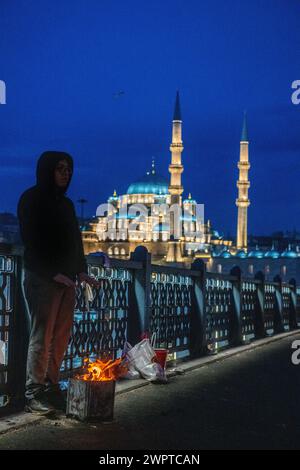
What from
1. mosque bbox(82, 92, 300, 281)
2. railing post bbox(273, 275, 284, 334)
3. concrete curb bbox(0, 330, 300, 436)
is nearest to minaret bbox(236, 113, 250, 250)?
mosque bbox(82, 92, 300, 281)

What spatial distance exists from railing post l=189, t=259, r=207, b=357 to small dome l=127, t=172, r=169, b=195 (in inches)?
3701

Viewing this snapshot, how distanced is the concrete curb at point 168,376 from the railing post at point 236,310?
0.74 ft

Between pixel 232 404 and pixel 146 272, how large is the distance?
2.09m

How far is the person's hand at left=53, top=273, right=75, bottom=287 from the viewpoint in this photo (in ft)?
16.2

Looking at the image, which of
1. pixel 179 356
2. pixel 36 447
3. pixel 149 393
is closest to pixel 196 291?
pixel 179 356

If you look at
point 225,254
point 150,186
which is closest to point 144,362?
point 225,254

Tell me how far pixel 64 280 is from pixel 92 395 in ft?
2.39

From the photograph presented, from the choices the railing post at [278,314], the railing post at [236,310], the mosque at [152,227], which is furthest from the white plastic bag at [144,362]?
the mosque at [152,227]

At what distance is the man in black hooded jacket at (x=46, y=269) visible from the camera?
16.2ft

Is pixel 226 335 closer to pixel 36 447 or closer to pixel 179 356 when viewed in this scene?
pixel 179 356

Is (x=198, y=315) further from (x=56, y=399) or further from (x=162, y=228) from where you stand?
(x=162, y=228)

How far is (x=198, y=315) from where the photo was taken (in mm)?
9500

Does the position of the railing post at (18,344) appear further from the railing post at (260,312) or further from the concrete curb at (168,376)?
the railing post at (260,312)

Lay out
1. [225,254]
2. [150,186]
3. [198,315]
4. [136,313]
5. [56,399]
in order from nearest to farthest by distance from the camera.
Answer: [56,399], [136,313], [198,315], [225,254], [150,186]
